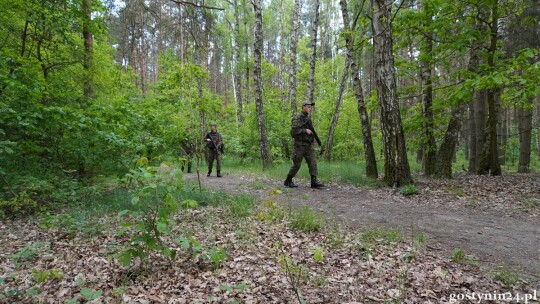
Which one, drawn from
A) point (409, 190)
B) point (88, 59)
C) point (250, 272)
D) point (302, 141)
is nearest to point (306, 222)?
point (250, 272)

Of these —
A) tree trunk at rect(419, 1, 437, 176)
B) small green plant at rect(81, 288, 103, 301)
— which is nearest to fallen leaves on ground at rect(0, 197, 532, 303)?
small green plant at rect(81, 288, 103, 301)

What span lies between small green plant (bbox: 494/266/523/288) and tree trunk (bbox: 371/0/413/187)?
4611mm

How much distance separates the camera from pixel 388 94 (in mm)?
7660

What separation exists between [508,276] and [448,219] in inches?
87.8

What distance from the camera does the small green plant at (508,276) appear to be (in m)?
3.04

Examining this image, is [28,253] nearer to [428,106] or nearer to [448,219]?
[448,219]

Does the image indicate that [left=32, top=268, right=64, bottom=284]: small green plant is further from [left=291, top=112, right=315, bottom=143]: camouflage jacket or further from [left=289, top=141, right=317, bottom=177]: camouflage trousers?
[left=291, top=112, right=315, bottom=143]: camouflage jacket

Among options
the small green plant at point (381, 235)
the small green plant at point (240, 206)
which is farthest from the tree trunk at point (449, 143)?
the small green plant at point (240, 206)

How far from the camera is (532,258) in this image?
3594 mm

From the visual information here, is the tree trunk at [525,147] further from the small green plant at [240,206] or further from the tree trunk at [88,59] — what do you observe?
the tree trunk at [88,59]

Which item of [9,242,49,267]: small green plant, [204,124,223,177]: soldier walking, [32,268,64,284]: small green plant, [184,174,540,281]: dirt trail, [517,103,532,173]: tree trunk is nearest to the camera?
[32,268,64,284]: small green plant

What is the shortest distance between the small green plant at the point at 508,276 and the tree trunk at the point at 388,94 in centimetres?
461

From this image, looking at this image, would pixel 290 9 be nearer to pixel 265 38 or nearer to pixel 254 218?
pixel 265 38

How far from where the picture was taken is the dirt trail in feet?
12.6
